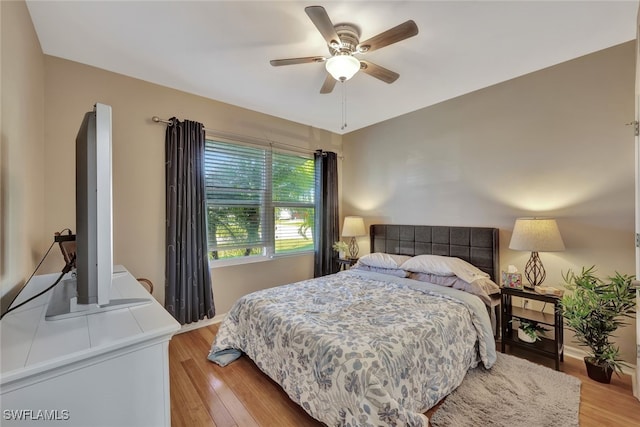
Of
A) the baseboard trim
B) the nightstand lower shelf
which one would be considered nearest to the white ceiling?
the nightstand lower shelf

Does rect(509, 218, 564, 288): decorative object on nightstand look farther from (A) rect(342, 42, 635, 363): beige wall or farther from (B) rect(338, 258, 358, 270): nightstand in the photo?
(B) rect(338, 258, 358, 270): nightstand

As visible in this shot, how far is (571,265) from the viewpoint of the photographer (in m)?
2.37

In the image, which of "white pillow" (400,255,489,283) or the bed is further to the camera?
"white pillow" (400,255,489,283)

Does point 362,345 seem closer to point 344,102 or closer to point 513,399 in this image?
point 513,399

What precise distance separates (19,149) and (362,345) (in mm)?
2280

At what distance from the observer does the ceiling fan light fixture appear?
1.86m

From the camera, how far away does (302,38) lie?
2.02 metres

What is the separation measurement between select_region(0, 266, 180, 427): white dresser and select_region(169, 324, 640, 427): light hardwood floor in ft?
3.36

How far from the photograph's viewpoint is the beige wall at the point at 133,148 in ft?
7.43

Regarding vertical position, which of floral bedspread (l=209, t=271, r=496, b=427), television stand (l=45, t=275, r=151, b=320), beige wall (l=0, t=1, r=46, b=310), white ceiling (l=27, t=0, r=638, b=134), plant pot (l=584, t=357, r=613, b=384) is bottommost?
plant pot (l=584, t=357, r=613, b=384)

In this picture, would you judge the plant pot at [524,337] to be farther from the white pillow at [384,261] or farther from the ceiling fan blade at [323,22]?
the ceiling fan blade at [323,22]

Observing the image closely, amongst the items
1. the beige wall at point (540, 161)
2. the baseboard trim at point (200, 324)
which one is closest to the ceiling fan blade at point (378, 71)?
the beige wall at point (540, 161)

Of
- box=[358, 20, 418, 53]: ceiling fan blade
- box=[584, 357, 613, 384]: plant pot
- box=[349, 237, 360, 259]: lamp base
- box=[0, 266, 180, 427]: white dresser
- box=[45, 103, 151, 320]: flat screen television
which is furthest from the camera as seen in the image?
box=[349, 237, 360, 259]: lamp base

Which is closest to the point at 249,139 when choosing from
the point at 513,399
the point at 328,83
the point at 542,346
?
the point at 328,83
